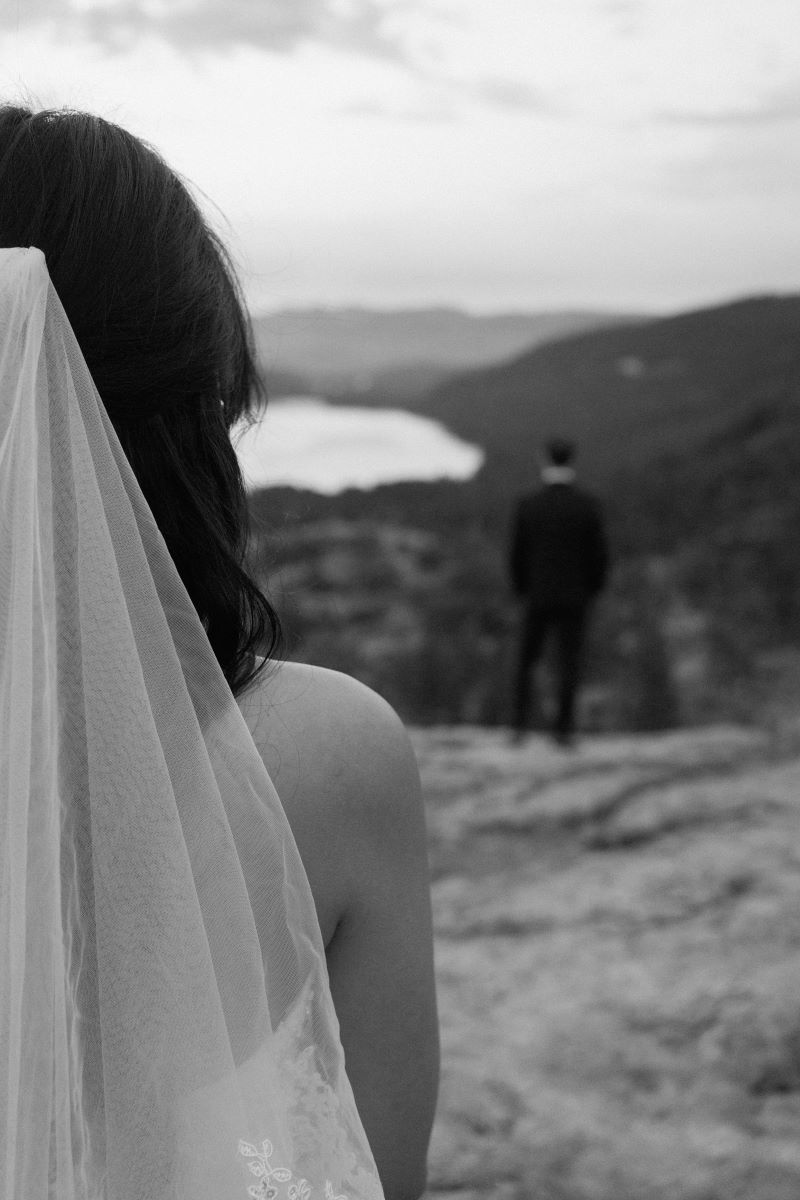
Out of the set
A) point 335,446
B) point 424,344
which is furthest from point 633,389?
point 335,446

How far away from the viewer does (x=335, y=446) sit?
25.1ft

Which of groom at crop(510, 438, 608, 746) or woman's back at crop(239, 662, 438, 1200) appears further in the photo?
groom at crop(510, 438, 608, 746)

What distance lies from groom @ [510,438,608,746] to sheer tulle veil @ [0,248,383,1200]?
19.2 feet

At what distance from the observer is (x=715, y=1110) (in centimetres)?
248

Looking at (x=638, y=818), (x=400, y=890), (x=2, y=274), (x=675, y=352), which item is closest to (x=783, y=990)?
(x=638, y=818)

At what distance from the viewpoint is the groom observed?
664cm

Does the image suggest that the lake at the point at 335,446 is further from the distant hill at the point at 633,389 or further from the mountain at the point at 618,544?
the distant hill at the point at 633,389

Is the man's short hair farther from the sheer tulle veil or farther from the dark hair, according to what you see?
the sheer tulle veil

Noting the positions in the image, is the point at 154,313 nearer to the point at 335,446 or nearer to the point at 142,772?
the point at 142,772

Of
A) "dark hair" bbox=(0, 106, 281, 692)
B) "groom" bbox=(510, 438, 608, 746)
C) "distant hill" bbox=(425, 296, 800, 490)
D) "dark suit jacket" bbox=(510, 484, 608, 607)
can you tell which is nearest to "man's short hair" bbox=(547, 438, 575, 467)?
"groom" bbox=(510, 438, 608, 746)

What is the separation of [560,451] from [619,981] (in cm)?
401

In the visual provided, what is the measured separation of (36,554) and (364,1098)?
1.89 ft

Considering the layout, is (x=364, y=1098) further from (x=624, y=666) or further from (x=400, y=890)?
(x=624, y=666)

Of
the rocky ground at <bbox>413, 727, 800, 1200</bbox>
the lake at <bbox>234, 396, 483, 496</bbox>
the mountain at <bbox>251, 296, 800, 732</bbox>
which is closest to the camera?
the lake at <bbox>234, 396, 483, 496</bbox>
